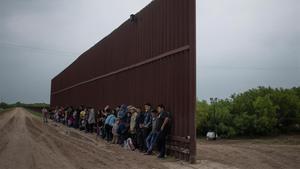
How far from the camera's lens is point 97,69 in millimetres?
30891

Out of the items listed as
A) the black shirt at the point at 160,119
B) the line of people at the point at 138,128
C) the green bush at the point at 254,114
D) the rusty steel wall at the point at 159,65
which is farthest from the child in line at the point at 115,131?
the green bush at the point at 254,114

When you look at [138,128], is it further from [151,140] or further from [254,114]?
[254,114]

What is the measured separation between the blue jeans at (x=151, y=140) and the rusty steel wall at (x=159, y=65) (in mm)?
593

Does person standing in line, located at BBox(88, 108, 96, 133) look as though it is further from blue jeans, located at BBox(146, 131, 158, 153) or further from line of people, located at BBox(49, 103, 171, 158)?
blue jeans, located at BBox(146, 131, 158, 153)

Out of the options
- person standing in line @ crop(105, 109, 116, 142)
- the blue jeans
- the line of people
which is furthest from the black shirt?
person standing in line @ crop(105, 109, 116, 142)

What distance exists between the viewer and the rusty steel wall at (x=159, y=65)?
44.6 ft

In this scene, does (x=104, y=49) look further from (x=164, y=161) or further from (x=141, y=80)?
(x=164, y=161)

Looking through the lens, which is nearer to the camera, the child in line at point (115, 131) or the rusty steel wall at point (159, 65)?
the rusty steel wall at point (159, 65)

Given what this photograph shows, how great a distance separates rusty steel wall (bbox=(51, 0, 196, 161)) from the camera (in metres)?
13.6

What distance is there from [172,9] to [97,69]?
16154 mm

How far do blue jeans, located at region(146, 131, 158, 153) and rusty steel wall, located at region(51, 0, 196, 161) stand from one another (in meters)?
0.59

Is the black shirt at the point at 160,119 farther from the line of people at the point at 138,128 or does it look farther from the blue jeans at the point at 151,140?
the blue jeans at the point at 151,140

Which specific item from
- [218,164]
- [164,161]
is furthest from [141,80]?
[218,164]

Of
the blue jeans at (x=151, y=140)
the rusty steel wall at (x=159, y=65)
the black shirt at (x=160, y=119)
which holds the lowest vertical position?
the blue jeans at (x=151, y=140)
